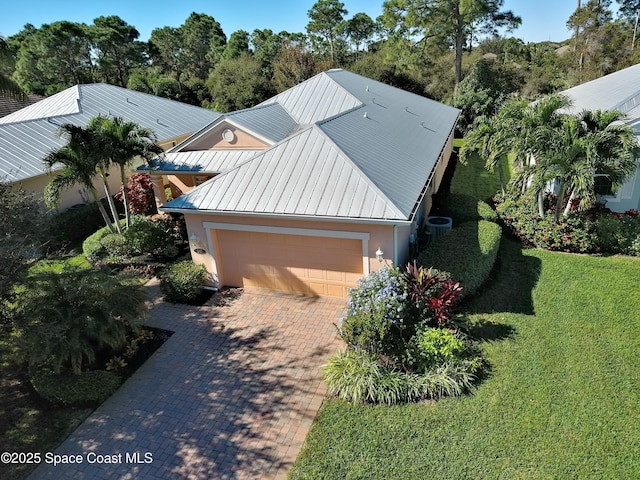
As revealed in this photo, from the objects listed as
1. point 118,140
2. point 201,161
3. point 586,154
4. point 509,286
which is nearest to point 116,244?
point 118,140

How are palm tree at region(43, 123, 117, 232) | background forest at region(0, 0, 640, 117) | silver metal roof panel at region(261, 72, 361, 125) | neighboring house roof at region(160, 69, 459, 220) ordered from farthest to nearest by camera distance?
background forest at region(0, 0, 640, 117)
silver metal roof panel at region(261, 72, 361, 125)
palm tree at region(43, 123, 117, 232)
neighboring house roof at region(160, 69, 459, 220)

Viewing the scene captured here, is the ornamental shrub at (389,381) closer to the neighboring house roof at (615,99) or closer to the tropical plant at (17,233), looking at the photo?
the tropical plant at (17,233)

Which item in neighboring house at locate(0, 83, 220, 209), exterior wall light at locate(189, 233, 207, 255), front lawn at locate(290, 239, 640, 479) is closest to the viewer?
front lawn at locate(290, 239, 640, 479)

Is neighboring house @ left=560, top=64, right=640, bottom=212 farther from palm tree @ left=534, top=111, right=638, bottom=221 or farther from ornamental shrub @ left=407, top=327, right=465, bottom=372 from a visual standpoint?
ornamental shrub @ left=407, top=327, right=465, bottom=372

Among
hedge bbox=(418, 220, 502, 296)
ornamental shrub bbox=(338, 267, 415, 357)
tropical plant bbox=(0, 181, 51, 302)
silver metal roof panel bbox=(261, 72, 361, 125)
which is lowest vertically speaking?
ornamental shrub bbox=(338, 267, 415, 357)

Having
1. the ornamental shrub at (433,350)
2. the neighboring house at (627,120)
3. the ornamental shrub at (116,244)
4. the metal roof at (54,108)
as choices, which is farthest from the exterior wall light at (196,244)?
the metal roof at (54,108)

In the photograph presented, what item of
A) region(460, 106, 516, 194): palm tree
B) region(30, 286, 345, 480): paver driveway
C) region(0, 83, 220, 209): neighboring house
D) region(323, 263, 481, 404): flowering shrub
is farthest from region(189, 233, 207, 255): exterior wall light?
region(460, 106, 516, 194): palm tree

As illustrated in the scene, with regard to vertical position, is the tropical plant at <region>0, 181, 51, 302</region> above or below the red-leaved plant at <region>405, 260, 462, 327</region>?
above
